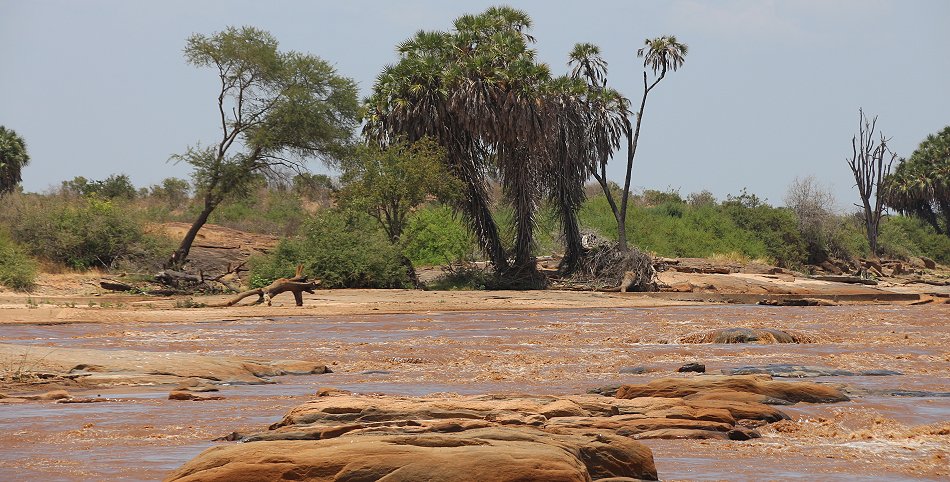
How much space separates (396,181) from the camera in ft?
107

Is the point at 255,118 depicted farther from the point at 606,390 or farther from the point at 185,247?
the point at 606,390

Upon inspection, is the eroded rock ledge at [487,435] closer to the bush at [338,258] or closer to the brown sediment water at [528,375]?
the brown sediment water at [528,375]

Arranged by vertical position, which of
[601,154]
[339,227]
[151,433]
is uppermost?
[601,154]

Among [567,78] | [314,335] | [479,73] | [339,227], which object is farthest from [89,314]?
[567,78]

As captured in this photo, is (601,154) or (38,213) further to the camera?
(601,154)

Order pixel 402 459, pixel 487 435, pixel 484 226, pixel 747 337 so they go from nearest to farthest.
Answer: pixel 402 459 → pixel 487 435 → pixel 747 337 → pixel 484 226

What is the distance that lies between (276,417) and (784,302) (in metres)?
22.2

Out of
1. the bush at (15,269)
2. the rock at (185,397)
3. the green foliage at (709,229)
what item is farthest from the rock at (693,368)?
the green foliage at (709,229)

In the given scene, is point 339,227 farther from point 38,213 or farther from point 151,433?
point 151,433

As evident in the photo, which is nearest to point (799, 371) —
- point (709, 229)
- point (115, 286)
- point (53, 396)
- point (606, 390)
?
point (606, 390)

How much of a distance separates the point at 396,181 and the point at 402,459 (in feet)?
89.9

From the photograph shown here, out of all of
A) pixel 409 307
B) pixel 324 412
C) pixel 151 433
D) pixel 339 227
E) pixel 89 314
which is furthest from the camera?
pixel 339 227

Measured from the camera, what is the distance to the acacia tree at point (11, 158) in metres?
49.4

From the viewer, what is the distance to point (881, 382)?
38.2 feet
